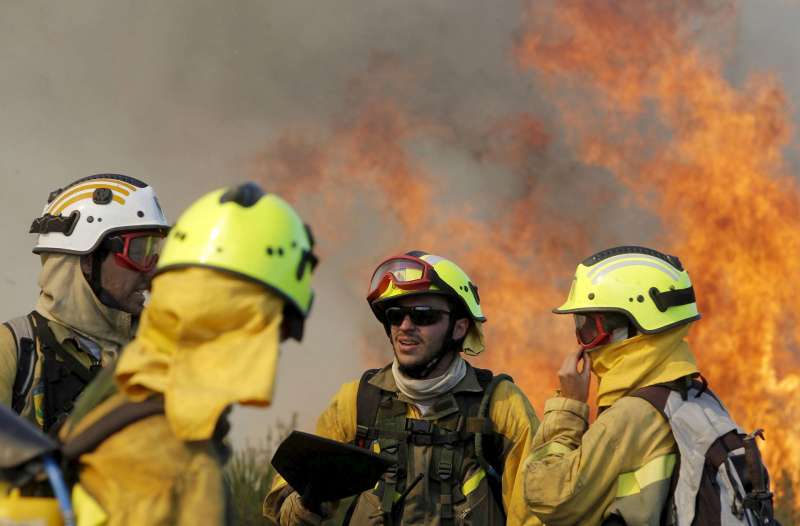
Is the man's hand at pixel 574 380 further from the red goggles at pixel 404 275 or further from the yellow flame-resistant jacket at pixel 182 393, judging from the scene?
the yellow flame-resistant jacket at pixel 182 393

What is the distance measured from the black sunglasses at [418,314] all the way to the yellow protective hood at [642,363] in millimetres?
1555

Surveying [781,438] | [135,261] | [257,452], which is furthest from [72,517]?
[781,438]

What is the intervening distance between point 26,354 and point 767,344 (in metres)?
12.6

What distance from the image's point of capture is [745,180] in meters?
17.0

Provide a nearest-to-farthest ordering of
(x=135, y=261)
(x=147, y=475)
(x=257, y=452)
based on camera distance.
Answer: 1. (x=147, y=475)
2. (x=135, y=261)
3. (x=257, y=452)

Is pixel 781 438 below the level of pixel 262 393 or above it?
above

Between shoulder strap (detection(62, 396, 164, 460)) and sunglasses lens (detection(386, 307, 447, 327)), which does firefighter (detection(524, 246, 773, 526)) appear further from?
shoulder strap (detection(62, 396, 164, 460))

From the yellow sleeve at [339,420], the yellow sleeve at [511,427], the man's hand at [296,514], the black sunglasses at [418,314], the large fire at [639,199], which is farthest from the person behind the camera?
the large fire at [639,199]

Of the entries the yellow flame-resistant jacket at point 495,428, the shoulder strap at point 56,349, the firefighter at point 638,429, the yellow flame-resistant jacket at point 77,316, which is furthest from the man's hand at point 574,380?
the shoulder strap at point 56,349

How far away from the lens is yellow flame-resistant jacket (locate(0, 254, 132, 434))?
6.01m

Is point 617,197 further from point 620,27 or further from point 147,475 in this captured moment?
point 147,475

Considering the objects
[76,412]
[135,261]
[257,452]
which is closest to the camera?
[76,412]

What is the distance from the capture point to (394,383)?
6.97 meters

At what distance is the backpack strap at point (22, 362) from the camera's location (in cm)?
561
